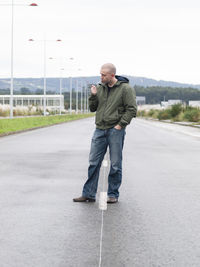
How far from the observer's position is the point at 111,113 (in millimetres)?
7098

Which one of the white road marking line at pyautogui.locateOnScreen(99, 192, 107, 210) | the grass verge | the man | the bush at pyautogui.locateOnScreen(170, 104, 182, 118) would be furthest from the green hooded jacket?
the bush at pyautogui.locateOnScreen(170, 104, 182, 118)

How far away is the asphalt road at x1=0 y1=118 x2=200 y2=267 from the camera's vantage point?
4754 millimetres

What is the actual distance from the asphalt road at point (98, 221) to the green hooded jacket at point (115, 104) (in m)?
1.19

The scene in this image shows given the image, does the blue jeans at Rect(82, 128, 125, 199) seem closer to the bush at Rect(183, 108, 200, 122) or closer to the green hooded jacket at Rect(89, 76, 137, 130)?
the green hooded jacket at Rect(89, 76, 137, 130)

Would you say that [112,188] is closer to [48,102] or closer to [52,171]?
[52,171]

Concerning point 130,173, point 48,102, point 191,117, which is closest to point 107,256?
point 130,173

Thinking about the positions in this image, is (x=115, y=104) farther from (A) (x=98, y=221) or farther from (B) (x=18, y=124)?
(B) (x=18, y=124)

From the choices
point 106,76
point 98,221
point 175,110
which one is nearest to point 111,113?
point 106,76

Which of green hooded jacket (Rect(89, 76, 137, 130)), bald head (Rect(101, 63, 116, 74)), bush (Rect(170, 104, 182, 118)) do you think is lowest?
bush (Rect(170, 104, 182, 118))

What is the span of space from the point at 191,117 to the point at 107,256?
151 ft

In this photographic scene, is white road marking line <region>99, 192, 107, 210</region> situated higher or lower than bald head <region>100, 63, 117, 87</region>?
lower

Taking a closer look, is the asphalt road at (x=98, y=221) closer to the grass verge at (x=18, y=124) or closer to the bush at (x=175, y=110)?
the grass verge at (x=18, y=124)

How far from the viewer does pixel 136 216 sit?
6555 mm

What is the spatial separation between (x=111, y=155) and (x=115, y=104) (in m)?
0.74
